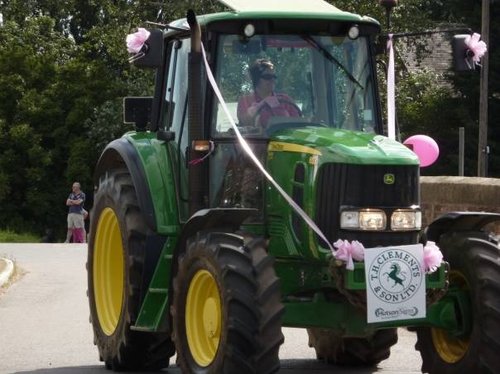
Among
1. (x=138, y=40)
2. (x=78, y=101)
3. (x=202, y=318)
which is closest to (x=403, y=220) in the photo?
(x=202, y=318)

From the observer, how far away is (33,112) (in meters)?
51.2

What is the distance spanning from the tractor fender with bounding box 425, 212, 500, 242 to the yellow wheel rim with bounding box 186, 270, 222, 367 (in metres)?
1.59

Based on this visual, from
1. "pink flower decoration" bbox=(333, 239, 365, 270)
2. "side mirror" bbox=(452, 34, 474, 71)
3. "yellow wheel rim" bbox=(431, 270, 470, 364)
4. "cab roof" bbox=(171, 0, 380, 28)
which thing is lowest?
"yellow wheel rim" bbox=(431, 270, 470, 364)

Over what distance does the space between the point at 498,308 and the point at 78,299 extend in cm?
868

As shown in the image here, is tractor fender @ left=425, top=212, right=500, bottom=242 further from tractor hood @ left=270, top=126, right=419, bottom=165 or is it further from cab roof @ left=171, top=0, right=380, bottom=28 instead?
cab roof @ left=171, top=0, right=380, bottom=28

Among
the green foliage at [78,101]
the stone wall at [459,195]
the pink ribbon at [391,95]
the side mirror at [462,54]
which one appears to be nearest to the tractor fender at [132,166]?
the pink ribbon at [391,95]

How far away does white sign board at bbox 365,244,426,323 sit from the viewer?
9.34 m

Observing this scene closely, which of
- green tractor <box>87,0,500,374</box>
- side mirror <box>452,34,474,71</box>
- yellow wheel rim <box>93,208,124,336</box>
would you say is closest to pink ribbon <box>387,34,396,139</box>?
green tractor <box>87,0,500,374</box>

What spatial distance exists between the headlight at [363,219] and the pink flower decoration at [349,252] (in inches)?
9.4

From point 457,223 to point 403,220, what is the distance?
59 centimetres

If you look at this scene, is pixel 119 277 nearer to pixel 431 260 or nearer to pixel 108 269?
pixel 108 269

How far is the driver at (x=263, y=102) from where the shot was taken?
33.9 ft

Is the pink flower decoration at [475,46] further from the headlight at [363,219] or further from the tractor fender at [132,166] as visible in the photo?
the tractor fender at [132,166]

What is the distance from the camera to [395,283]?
9.41 m
